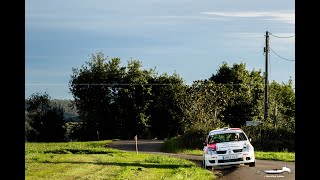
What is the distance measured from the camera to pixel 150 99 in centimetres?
5962

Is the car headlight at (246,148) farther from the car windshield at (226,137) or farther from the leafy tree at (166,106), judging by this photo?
the leafy tree at (166,106)

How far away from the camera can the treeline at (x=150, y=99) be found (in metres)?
53.1

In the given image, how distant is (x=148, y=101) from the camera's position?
58438mm

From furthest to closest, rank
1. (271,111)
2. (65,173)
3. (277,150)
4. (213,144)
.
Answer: (271,111) → (277,150) → (213,144) → (65,173)

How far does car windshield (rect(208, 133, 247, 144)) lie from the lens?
2114 centimetres

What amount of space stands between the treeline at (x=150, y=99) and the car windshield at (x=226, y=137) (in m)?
27.4

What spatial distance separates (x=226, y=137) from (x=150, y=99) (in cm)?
3842

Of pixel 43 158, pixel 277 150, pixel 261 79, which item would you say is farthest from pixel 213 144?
pixel 261 79

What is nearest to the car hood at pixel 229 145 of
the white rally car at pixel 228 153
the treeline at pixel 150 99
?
the white rally car at pixel 228 153

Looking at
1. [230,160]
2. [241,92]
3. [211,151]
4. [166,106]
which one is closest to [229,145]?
[230,160]
